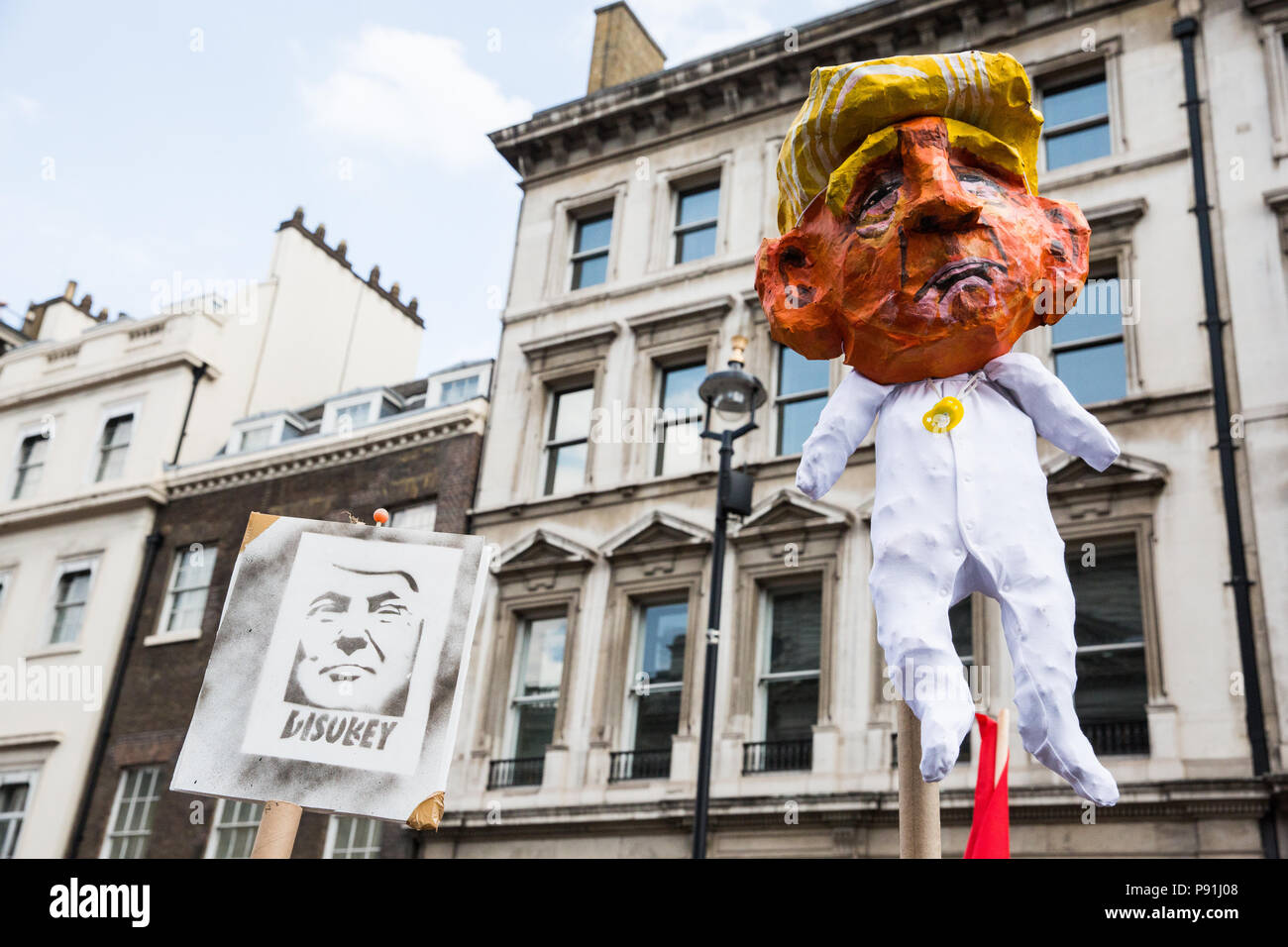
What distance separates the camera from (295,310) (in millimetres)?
24422

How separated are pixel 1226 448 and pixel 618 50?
12853 millimetres

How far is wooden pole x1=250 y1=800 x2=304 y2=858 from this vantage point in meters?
4.18

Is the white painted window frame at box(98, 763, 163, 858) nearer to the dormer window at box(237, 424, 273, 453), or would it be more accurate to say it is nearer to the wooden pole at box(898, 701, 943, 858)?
the dormer window at box(237, 424, 273, 453)

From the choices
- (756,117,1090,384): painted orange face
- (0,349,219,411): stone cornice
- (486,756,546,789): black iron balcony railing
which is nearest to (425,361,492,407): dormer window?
(0,349,219,411): stone cornice

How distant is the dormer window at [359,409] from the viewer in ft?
67.7

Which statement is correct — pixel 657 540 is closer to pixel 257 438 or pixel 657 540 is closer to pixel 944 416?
pixel 257 438

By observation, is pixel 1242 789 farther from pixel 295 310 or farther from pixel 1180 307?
pixel 295 310

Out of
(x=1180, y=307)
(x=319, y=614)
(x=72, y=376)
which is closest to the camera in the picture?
(x=319, y=614)

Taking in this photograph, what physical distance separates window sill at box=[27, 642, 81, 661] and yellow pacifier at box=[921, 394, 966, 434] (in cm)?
1969

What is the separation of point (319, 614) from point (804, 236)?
7.10ft

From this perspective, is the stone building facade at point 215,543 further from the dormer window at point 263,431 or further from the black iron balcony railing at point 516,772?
the black iron balcony railing at point 516,772

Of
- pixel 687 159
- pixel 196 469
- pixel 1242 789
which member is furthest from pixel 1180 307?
pixel 196 469

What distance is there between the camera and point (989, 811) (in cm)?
515

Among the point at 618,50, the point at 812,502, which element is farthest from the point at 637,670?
the point at 618,50
